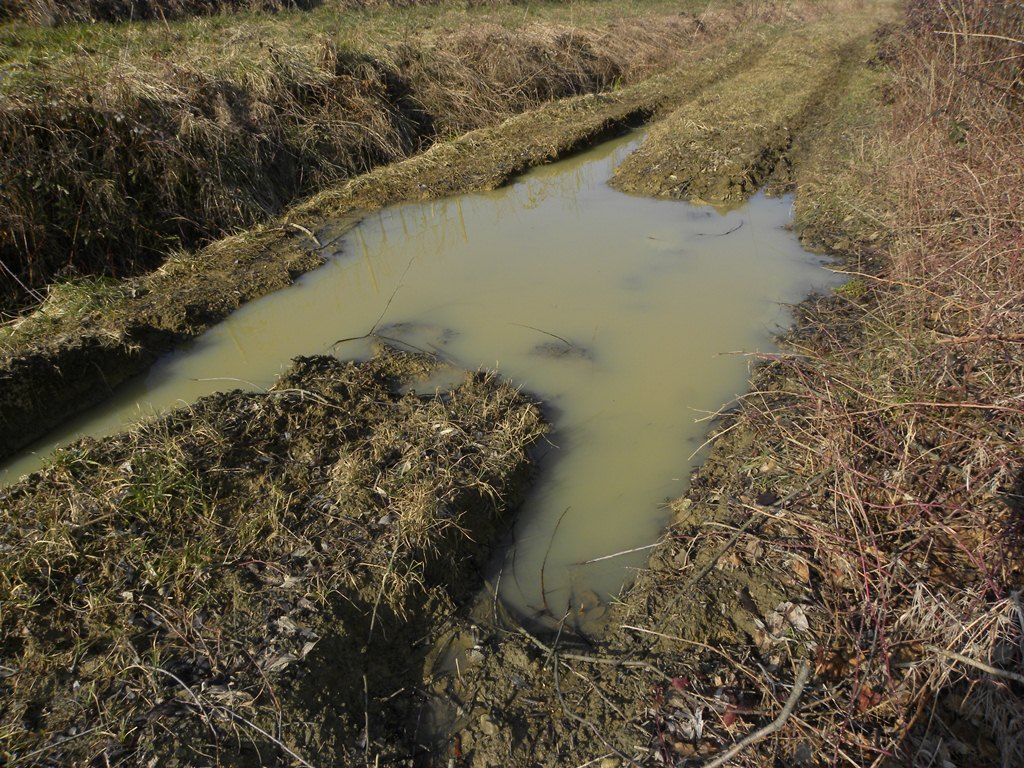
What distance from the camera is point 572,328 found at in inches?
209

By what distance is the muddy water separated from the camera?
368 cm

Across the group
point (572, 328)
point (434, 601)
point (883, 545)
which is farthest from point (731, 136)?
point (434, 601)

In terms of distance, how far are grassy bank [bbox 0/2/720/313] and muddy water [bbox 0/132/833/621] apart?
4.99 ft

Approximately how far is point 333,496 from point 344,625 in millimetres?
819

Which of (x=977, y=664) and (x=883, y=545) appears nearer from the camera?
(x=977, y=664)

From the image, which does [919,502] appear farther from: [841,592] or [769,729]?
[769,729]

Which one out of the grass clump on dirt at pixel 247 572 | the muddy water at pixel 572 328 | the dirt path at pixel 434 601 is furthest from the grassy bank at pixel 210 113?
the grass clump on dirt at pixel 247 572

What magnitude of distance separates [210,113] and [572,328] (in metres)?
5.03

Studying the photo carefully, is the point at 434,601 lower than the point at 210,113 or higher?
lower

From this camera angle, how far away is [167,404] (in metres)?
4.57

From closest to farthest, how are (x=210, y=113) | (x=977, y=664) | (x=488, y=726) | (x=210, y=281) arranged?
1. (x=977, y=664)
2. (x=488, y=726)
3. (x=210, y=281)
4. (x=210, y=113)

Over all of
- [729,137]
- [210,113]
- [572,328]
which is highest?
[210,113]

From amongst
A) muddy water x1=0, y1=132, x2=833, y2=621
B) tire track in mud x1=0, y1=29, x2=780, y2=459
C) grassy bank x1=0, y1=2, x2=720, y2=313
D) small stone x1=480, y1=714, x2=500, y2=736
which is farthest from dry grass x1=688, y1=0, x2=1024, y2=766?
grassy bank x1=0, y1=2, x2=720, y2=313

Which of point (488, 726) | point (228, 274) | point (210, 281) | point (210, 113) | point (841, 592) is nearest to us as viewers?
point (488, 726)
